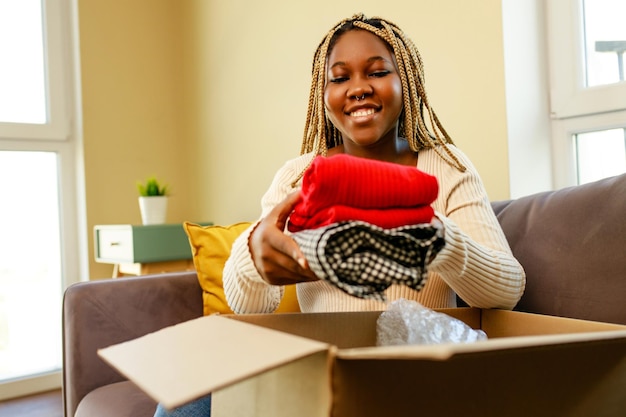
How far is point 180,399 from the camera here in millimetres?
331

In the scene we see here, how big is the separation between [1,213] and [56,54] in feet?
2.54

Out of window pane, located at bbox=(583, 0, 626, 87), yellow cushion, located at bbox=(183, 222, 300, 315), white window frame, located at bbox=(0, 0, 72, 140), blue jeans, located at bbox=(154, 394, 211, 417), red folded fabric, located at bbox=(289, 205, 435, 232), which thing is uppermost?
white window frame, located at bbox=(0, 0, 72, 140)

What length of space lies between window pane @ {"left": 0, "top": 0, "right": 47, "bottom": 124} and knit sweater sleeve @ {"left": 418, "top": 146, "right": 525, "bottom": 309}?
2202 mm

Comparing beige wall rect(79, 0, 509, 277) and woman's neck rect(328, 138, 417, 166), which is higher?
beige wall rect(79, 0, 509, 277)

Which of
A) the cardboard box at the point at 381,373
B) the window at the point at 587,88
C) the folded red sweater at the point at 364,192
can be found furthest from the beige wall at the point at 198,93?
the cardboard box at the point at 381,373

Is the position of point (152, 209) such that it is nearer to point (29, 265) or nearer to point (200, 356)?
point (29, 265)

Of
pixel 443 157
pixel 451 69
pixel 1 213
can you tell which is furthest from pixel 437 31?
pixel 1 213

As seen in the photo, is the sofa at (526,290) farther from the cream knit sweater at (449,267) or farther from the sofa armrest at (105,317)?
the cream knit sweater at (449,267)

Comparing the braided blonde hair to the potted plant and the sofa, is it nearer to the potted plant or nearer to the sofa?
the sofa

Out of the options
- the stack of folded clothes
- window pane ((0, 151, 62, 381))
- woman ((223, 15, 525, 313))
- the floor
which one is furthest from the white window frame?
the stack of folded clothes

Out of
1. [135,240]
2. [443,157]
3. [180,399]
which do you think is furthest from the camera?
[135,240]

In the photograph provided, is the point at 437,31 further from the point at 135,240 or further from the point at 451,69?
the point at 135,240

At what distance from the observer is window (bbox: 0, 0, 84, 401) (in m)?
2.53

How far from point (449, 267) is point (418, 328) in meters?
0.13
